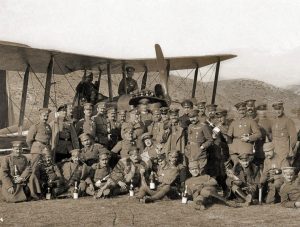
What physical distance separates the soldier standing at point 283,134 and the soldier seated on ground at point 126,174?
7.75 ft

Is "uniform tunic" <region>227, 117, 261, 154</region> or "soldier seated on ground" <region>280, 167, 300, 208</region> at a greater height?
"uniform tunic" <region>227, 117, 261, 154</region>

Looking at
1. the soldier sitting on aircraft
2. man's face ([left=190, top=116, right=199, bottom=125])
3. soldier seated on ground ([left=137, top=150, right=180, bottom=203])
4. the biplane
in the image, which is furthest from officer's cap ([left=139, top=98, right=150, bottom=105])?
soldier seated on ground ([left=137, top=150, right=180, bottom=203])

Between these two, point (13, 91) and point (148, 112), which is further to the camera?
point (13, 91)

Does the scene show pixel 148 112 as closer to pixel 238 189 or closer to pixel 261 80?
pixel 238 189

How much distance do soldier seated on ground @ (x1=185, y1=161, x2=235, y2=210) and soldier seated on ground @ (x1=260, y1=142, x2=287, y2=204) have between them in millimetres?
736

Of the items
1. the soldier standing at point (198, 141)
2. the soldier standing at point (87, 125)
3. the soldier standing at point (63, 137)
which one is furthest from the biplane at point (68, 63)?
the soldier standing at point (198, 141)

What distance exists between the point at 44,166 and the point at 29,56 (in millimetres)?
4593

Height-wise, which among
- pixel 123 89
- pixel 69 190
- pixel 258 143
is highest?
pixel 123 89

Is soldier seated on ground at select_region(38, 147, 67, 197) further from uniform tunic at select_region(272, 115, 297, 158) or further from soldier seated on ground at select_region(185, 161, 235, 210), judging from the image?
uniform tunic at select_region(272, 115, 297, 158)

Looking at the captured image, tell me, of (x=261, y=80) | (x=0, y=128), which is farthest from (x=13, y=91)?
(x=261, y=80)

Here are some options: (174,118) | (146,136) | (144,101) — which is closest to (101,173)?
(146,136)

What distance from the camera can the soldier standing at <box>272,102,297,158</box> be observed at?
7484 mm

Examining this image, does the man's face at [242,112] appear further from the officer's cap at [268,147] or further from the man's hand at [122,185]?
the man's hand at [122,185]

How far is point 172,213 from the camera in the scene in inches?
228
